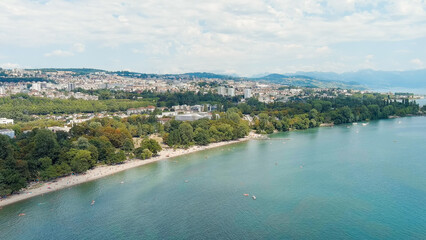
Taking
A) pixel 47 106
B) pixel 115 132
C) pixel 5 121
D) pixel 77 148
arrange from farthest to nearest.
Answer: pixel 47 106 < pixel 5 121 < pixel 115 132 < pixel 77 148

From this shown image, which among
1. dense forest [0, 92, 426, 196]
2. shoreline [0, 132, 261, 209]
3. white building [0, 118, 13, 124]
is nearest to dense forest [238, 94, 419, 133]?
dense forest [0, 92, 426, 196]

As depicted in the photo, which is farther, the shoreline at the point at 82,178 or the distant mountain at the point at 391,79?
the distant mountain at the point at 391,79

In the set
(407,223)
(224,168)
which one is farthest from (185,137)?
(407,223)

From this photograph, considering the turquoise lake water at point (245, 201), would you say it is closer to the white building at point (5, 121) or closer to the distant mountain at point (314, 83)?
the white building at point (5, 121)

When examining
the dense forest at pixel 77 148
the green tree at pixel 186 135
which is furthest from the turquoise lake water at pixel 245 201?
the green tree at pixel 186 135

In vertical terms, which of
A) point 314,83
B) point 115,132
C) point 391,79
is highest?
point 391,79

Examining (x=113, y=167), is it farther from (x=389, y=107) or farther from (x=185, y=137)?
(x=389, y=107)

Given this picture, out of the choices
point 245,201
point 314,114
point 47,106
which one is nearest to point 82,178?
point 245,201

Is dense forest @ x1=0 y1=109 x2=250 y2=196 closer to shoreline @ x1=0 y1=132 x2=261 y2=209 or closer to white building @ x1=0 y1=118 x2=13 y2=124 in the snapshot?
shoreline @ x1=0 y1=132 x2=261 y2=209

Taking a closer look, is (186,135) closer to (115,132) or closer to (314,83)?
(115,132)

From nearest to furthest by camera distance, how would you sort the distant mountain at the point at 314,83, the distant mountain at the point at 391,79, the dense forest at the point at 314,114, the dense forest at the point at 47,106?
the dense forest at the point at 314,114 → the dense forest at the point at 47,106 → the distant mountain at the point at 314,83 → the distant mountain at the point at 391,79
